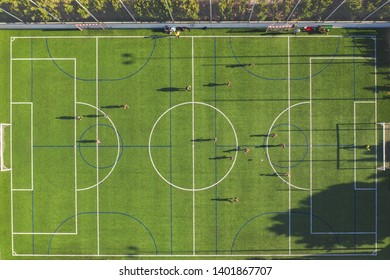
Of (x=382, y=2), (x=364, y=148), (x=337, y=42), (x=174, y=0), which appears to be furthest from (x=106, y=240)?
(x=382, y=2)

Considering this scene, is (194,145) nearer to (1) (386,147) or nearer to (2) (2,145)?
(1) (386,147)

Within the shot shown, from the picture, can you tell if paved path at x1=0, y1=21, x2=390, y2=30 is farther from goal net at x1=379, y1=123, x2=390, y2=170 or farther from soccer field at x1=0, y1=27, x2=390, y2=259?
goal net at x1=379, y1=123, x2=390, y2=170

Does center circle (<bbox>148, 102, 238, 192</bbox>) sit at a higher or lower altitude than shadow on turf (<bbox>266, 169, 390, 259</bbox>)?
higher

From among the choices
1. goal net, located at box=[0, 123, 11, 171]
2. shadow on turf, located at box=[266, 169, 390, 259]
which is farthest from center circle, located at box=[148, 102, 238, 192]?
goal net, located at box=[0, 123, 11, 171]

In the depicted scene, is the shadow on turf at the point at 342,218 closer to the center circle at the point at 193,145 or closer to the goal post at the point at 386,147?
the goal post at the point at 386,147

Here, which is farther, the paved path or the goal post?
the goal post

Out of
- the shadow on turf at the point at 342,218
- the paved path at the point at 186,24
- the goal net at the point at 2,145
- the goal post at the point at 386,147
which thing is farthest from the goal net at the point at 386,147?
the goal net at the point at 2,145
